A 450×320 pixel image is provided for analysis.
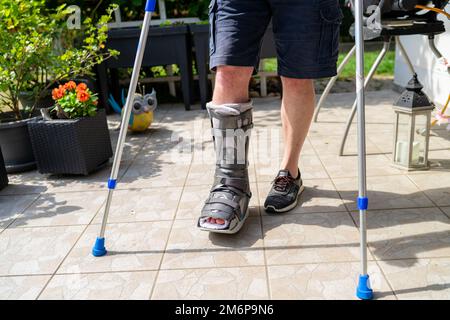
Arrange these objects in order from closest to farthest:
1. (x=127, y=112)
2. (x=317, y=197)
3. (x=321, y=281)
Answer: (x=321, y=281)
(x=127, y=112)
(x=317, y=197)

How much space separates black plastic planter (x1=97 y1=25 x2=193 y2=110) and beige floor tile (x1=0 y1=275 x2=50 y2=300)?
8.63ft

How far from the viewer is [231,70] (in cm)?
170

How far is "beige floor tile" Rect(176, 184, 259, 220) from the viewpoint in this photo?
1924 mm

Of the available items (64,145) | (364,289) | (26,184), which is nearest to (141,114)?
(64,145)

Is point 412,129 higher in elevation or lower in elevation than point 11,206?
higher

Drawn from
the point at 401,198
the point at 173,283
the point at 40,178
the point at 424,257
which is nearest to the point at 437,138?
the point at 401,198

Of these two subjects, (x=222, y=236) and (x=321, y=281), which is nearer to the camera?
(x=321, y=281)

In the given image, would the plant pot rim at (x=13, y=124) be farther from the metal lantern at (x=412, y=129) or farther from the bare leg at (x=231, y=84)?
the metal lantern at (x=412, y=129)

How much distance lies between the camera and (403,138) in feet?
7.80

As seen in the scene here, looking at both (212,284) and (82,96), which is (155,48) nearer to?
(82,96)

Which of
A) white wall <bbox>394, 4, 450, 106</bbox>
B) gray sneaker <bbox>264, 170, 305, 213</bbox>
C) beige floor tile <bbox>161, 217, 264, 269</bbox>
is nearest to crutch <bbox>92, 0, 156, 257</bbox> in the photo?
beige floor tile <bbox>161, 217, 264, 269</bbox>

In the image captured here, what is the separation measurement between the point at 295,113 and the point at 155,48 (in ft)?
7.48

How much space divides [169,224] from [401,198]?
1.03 m

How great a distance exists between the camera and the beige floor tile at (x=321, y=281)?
133 centimetres
